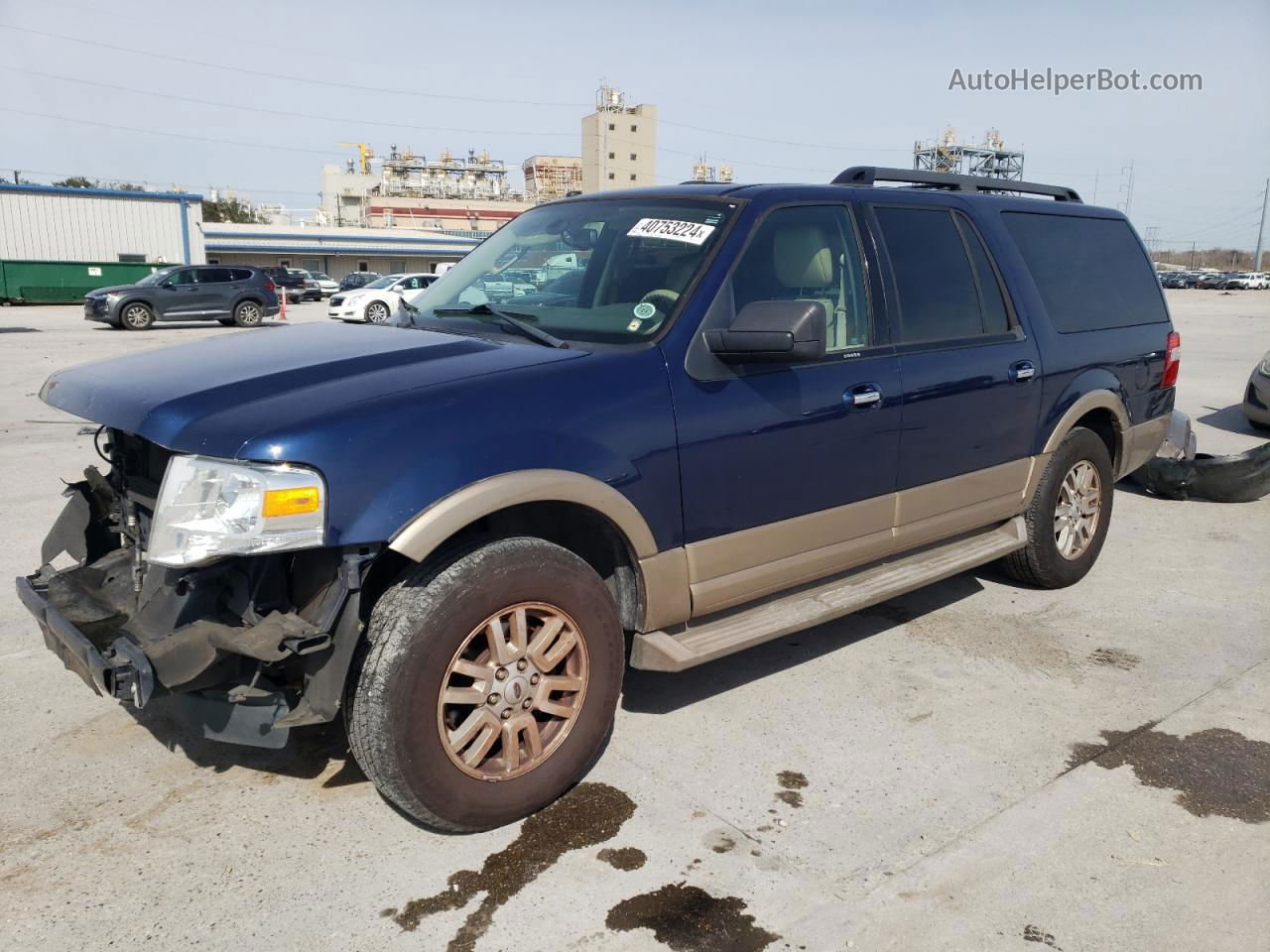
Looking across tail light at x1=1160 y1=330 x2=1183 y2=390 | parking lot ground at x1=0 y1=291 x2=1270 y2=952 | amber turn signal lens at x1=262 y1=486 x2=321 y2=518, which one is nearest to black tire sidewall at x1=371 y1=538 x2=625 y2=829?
parking lot ground at x1=0 y1=291 x2=1270 y2=952

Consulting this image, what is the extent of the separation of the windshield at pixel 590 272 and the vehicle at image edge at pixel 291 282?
4033 cm

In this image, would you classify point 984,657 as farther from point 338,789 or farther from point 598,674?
point 338,789

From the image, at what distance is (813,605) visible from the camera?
149 inches

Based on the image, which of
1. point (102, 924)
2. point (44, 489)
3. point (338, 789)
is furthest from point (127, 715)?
point (44, 489)

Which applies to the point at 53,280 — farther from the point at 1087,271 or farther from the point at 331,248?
the point at 1087,271

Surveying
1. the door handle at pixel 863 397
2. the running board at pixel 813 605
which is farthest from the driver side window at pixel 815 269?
the running board at pixel 813 605

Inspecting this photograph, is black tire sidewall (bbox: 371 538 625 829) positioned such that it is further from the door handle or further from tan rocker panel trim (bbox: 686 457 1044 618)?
the door handle

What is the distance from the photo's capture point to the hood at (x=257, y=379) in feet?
8.78

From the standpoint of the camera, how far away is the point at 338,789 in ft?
10.7

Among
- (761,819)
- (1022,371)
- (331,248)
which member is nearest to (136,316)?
(1022,371)

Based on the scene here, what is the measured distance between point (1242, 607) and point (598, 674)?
12.8 ft

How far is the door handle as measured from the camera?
12.4ft

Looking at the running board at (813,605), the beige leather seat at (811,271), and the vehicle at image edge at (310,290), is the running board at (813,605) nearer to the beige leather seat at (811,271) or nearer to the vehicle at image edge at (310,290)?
the beige leather seat at (811,271)

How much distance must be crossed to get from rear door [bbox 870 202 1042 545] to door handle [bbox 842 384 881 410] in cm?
19
